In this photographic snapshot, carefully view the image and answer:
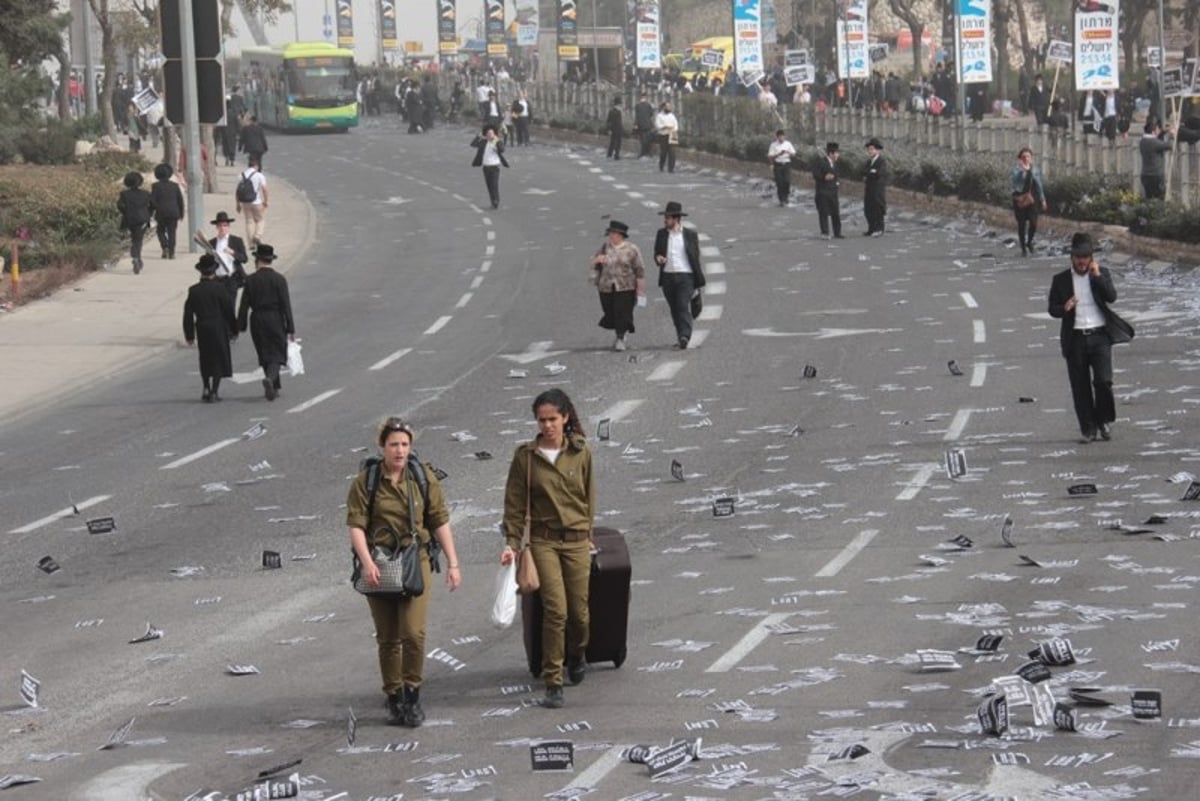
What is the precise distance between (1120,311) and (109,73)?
137 feet

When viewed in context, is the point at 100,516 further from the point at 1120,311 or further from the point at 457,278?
the point at 457,278

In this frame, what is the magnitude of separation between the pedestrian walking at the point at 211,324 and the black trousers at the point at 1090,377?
31.6ft

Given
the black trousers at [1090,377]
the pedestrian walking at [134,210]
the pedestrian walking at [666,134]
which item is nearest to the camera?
the black trousers at [1090,377]

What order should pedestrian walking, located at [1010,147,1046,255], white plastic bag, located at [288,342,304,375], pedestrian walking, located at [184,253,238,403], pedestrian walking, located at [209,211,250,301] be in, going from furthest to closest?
pedestrian walking, located at [1010,147,1046,255], pedestrian walking, located at [209,211,250,301], pedestrian walking, located at [184,253,238,403], white plastic bag, located at [288,342,304,375]

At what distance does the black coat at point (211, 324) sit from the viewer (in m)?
25.6

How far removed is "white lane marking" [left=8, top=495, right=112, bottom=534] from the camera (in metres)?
18.5

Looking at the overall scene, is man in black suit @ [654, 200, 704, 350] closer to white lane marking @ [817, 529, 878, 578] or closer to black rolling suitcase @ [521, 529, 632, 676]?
white lane marking @ [817, 529, 878, 578]

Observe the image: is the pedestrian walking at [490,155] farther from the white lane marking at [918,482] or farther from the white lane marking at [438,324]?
the white lane marking at [918,482]

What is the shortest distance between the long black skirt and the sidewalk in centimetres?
544

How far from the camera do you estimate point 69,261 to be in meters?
42.2

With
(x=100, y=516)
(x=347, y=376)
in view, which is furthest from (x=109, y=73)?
(x=100, y=516)

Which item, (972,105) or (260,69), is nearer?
(972,105)

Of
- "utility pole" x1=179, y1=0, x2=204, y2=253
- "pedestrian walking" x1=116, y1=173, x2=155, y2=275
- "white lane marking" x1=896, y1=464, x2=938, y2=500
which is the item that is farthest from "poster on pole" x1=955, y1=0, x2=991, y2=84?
"white lane marking" x1=896, y1=464, x2=938, y2=500

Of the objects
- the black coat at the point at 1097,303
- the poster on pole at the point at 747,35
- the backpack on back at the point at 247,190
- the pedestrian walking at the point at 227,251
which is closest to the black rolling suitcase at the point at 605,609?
the black coat at the point at 1097,303
